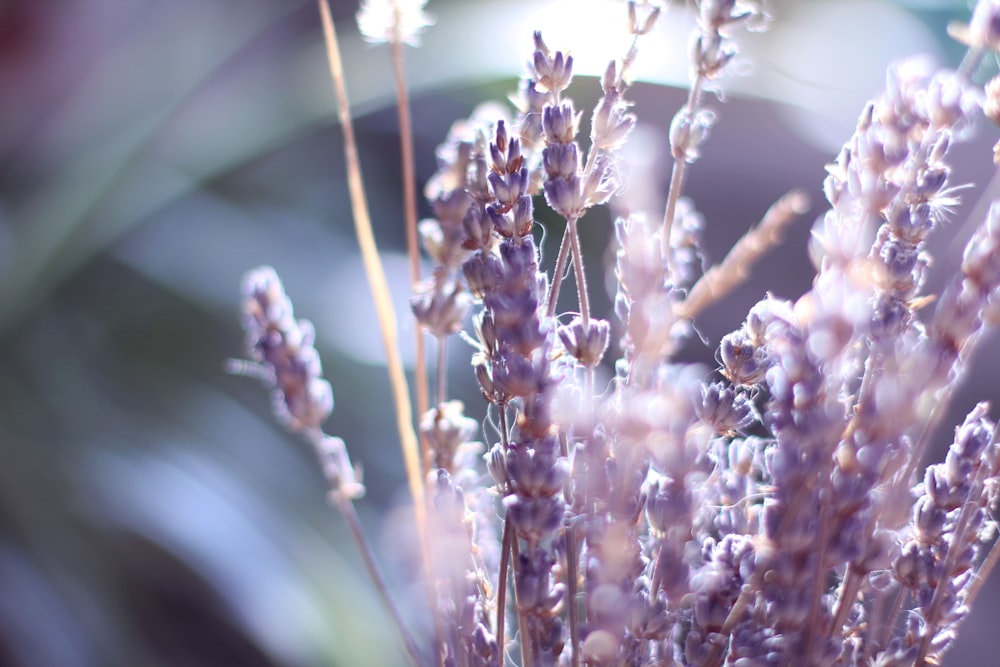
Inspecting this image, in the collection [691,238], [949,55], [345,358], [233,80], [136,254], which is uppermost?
→ [233,80]

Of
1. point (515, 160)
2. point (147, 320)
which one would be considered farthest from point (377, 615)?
point (515, 160)

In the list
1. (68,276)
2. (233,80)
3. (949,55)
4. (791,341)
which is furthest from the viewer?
(233,80)

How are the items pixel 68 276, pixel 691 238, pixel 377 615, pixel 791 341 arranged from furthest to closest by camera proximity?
1. pixel 68 276
2. pixel 377 615
3. pixel 691 238
4. pixel 791 341

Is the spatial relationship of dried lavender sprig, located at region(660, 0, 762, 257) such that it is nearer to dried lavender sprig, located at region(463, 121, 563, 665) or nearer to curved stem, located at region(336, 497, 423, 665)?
dried lavender sprig, located at region(463, 121, 563, 665)

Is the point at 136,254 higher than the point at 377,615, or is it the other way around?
the point at 136,254

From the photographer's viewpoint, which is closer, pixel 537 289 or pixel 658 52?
pixel 537 289

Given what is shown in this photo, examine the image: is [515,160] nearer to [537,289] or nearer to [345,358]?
[537,289]
